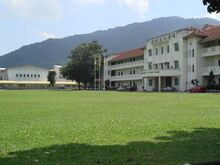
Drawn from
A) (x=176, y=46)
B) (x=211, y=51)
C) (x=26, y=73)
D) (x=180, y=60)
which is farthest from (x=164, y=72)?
(x=26, y=73)

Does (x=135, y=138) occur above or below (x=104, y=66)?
below

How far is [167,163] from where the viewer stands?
27.8 ft

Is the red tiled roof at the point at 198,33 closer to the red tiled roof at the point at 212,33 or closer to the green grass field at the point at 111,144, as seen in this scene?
the red tiled roof at the point at 212,33

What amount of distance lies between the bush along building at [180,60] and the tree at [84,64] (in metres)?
11.3

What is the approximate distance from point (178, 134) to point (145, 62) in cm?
9458

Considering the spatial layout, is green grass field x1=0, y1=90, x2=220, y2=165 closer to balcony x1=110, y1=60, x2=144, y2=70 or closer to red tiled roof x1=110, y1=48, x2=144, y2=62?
balcony x1=110, y1=60, x2=144, y2=70

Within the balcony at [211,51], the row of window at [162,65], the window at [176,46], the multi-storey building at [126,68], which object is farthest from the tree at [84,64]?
the balcony at [211,51]

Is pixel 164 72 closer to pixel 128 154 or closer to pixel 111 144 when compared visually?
pixel 111 144

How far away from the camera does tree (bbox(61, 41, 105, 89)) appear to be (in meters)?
119

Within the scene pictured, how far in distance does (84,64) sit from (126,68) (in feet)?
34.3

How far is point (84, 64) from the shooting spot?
392 ft

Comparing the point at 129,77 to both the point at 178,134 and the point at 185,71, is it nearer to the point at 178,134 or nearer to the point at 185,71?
the point at 185,71

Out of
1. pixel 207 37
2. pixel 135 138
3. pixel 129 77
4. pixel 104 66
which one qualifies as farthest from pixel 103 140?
pixel 104 66

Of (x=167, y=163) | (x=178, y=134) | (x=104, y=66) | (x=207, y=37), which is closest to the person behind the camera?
(x=167, y=163)
